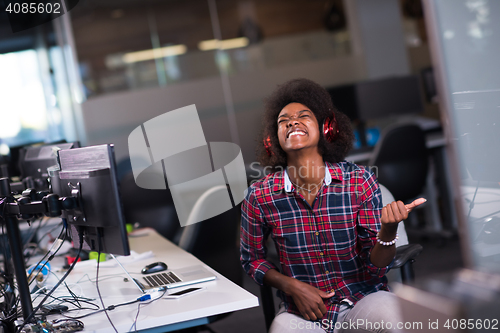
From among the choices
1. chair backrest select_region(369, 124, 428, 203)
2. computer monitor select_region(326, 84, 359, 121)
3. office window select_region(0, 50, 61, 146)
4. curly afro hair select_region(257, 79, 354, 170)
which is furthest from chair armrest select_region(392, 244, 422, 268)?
office window select_region(0, 50, 61, 146)

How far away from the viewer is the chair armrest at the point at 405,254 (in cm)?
161

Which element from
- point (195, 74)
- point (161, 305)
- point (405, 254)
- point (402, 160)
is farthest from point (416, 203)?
point (195, 74)

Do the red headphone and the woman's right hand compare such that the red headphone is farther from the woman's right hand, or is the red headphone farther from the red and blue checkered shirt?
the woman's right hand

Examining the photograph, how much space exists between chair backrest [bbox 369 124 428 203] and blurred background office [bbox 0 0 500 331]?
454 mm

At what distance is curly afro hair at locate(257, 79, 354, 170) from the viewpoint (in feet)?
5.69

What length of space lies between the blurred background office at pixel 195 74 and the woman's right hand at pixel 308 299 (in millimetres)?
2673

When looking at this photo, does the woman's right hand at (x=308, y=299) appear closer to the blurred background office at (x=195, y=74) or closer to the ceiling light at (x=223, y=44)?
the blurred background office at (x=195, y=74)

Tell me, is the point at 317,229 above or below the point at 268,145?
below

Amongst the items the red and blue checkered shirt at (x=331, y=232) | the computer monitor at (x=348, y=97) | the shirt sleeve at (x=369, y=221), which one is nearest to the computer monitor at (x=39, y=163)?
the red and blue checkered shirt at (x=331, y=232)

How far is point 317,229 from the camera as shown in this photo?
160 cm

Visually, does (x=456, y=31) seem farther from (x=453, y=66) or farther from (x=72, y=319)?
(x=72, y=319)

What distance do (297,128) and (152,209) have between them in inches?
68.0

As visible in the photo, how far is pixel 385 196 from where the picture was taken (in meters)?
1.75

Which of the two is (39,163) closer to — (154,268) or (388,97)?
(154,268)
